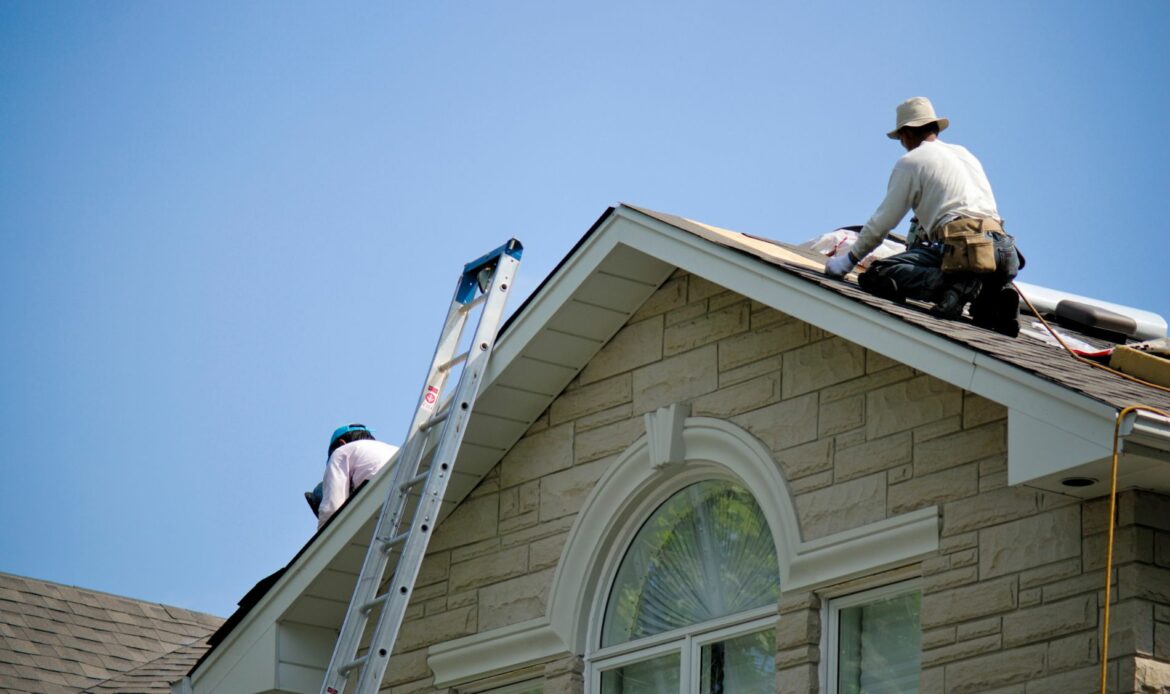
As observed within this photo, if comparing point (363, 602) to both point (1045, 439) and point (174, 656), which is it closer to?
point (1045, 439)

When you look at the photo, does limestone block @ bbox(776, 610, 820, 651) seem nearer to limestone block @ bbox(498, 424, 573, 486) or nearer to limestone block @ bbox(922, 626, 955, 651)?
limestone block @ bbox(922, 626, 955, 651)

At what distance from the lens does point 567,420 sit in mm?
10141

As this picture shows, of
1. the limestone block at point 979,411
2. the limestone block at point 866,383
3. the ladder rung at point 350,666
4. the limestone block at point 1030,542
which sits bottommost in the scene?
the ladder rung at point 350,666

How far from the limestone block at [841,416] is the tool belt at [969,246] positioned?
2.48 ft

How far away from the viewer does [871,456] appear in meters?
8.25

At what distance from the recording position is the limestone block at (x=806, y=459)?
8.49 m

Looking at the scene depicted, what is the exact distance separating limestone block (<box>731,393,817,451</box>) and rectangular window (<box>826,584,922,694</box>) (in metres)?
0.86

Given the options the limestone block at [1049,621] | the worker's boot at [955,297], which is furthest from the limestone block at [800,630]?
the worker's boot at [955,297]

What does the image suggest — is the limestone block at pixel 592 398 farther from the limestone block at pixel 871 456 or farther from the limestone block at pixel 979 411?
the limestone block at pixel 979 411

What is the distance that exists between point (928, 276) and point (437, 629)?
12.0ft

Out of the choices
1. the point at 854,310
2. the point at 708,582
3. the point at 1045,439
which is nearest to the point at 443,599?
the point at 708,582

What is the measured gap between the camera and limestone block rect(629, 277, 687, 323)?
9766 mm

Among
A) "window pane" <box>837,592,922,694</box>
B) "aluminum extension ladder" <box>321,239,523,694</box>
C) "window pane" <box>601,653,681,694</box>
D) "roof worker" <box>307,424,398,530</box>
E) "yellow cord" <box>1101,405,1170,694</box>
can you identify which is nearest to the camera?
"yellow cord" <box>1101,405,1170,694</box>

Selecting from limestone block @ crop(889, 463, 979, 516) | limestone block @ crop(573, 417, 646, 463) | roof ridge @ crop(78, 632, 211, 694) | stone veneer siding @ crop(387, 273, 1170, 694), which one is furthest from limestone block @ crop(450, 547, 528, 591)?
roof ridge @ crop(78, 632, 211, 694)
